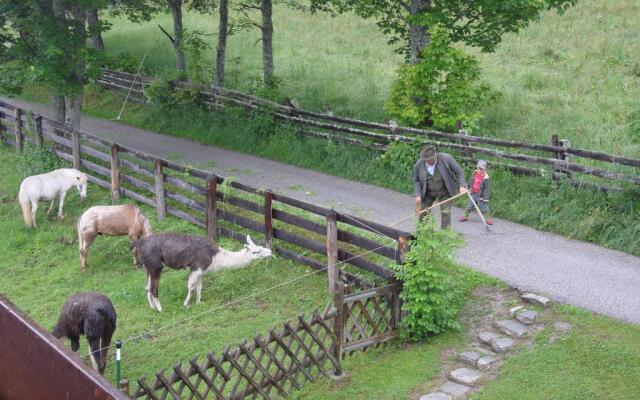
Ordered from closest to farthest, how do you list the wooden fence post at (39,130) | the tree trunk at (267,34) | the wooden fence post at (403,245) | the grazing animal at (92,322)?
the grazing animal at (92,322) < the wooden fence post at (403,245) < the wooden fence post at (39,130) < the tree trunk at (267,34)

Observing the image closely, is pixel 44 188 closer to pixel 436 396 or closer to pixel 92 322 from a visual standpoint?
pixel 92 322

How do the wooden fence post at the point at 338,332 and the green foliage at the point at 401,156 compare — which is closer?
the wooden fence post at the point at 338,332

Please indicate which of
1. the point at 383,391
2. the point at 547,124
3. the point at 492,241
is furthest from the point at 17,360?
the point at 547,124

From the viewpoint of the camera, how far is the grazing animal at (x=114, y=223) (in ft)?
44.0

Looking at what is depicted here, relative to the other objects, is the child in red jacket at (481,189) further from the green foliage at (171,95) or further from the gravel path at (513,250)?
the green foliage at (171,95)

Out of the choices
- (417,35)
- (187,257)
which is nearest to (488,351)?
(187,257)

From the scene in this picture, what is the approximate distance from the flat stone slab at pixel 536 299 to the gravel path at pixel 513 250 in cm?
23

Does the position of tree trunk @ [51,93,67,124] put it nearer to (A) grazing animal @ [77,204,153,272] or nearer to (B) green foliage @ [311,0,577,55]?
(A) grazing animal @ [77,204,153,272]

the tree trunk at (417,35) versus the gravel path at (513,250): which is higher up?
the tree trunk at (417,35)

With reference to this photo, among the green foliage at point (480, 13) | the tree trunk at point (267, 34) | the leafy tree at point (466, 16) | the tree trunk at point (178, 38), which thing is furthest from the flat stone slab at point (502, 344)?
the tree trunk at point (178, 38)

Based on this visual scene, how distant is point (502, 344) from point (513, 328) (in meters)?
0.42

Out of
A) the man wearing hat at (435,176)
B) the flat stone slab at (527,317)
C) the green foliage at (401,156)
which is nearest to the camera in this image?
the flat stone slab at (527,317)

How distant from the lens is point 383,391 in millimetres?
8609

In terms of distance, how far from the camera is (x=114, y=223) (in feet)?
44.1
